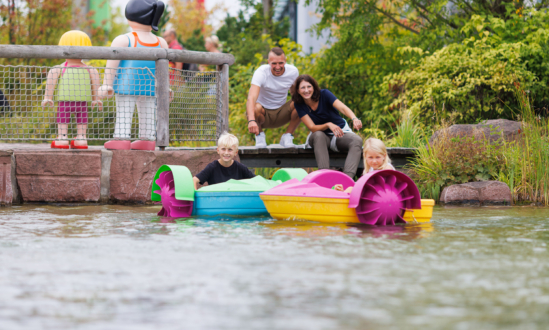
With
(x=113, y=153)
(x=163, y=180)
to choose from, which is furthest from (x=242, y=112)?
(x=163, y=180)

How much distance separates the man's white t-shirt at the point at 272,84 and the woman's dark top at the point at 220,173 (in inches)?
74.2

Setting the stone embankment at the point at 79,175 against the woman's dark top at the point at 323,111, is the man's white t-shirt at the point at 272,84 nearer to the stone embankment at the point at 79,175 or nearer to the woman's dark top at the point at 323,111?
the woman's dark top at the point at 323,111

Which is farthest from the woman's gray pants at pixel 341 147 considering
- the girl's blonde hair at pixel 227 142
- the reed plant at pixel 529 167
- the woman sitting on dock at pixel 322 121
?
the reed plant at pixel 529 167

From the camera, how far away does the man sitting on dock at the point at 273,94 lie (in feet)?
28.0

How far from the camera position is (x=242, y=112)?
41.4ft

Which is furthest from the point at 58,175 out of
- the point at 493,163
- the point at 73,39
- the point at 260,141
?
the point at 493,163

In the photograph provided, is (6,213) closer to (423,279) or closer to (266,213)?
(266,213)

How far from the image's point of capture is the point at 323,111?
8391mm

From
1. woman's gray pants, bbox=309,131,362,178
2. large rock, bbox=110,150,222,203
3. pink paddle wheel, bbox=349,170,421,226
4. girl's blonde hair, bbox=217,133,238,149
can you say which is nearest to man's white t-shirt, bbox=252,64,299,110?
woman's gray pants, bbox=309,131,362,178

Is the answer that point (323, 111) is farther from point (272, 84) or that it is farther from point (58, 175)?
point (58, 175)

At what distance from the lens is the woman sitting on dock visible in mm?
8156

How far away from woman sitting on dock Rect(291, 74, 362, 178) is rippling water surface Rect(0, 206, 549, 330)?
2.83m

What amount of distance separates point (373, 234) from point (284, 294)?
2085 mm

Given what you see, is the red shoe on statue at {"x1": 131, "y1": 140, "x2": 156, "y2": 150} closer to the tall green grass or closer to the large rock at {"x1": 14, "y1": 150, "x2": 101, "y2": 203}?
the large rock at {"x1": 14, "y1": 150, "x2": 101, "y2": 203}
